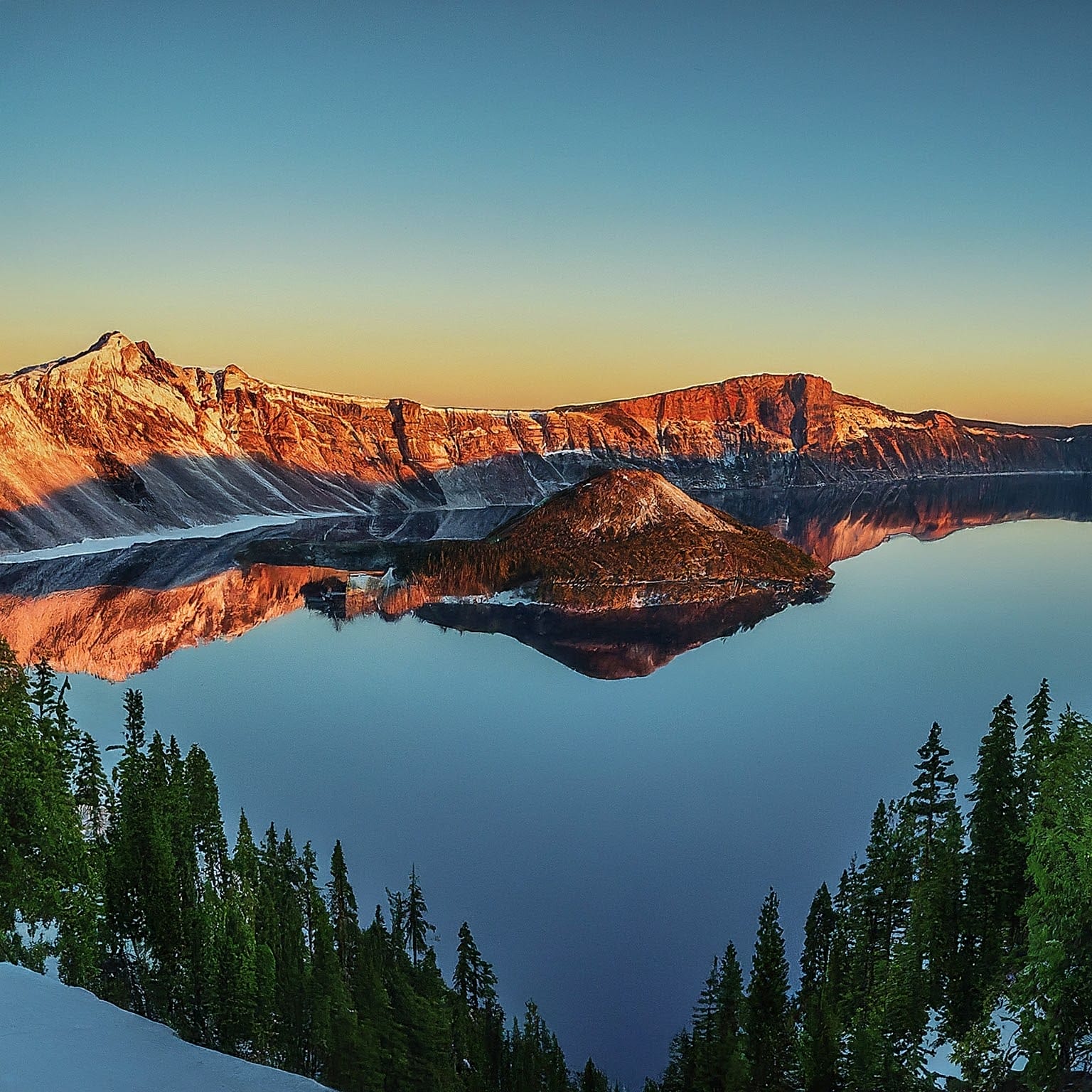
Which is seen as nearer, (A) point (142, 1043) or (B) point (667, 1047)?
(A) point (142, 1043)

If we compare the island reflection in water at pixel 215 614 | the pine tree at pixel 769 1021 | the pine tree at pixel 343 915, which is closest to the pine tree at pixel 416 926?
the pine tree at pixel 343 915

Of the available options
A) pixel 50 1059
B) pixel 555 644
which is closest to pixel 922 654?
pixel 555 644

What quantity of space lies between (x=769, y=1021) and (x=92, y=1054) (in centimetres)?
1598

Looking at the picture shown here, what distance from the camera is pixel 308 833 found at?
39.7 m

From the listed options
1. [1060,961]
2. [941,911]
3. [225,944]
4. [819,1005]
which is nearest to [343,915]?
[225,944]

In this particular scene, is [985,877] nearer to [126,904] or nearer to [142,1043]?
[142,1043]

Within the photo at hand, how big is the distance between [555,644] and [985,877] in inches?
2198

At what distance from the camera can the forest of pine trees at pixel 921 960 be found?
57.0ft

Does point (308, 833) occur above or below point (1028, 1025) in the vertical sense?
below

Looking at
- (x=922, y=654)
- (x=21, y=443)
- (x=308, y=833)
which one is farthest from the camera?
(x=21, y=443)

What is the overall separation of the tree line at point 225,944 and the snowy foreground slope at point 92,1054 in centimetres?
164

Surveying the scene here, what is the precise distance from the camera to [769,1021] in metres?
23.8

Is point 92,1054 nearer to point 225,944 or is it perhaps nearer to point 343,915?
point 225,944

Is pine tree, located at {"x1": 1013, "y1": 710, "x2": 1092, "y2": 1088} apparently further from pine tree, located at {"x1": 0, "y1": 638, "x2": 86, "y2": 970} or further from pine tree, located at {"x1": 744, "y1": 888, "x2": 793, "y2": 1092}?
pine tree, located at {"x1": 0, "y1": 638, "x2": 86, "y2": 970}
